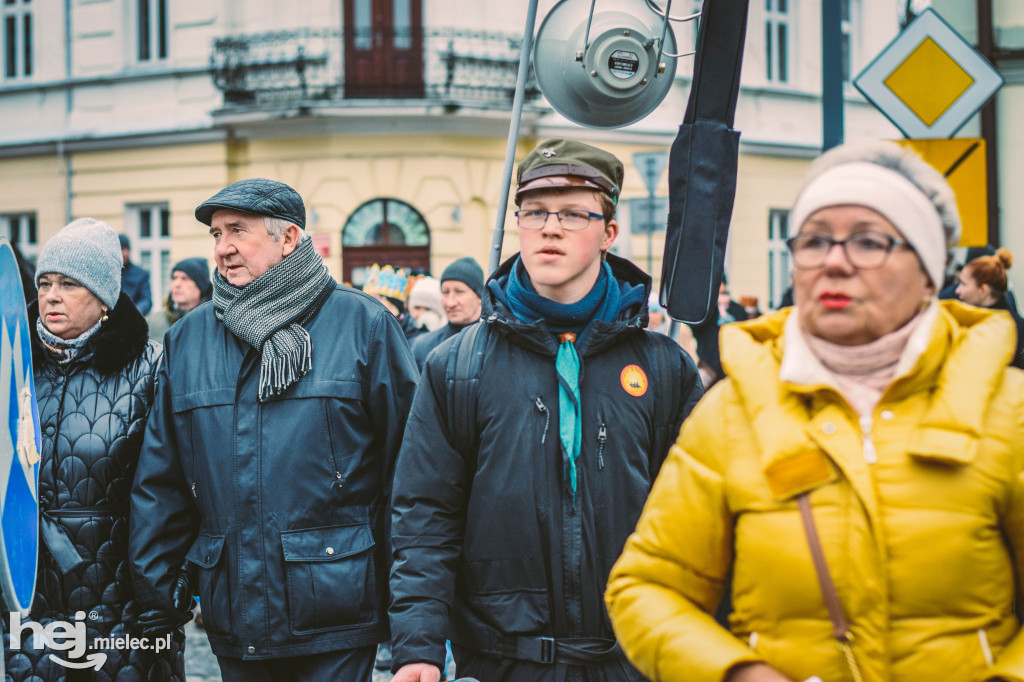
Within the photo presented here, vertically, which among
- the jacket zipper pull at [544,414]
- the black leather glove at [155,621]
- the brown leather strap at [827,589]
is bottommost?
the black leather glove at [155,621]

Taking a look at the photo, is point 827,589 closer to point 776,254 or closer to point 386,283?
point 386,283

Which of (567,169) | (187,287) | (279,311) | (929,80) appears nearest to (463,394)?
(567,169)

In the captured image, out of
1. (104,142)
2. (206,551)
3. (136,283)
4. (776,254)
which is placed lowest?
(206,551)

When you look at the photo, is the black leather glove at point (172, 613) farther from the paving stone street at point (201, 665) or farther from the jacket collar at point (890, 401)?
the jacket collar at point (890, 401)

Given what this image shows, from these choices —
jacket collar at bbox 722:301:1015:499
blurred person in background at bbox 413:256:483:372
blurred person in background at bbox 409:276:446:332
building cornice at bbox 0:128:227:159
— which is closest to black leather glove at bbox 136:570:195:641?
jacket collar at bbox 722:301:1015:499

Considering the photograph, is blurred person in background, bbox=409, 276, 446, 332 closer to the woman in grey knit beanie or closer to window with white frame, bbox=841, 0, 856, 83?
the woman in grey knit beanie

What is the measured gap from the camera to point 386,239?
1980 centimetres

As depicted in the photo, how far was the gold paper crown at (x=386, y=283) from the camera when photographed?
10117mm

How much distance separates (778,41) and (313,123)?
911 cm

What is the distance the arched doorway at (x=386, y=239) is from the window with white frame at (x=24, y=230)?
6.28 metres

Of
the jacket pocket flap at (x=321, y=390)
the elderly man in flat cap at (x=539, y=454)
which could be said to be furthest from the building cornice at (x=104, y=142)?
the elderly man in flat cap at (x=539, y=454)

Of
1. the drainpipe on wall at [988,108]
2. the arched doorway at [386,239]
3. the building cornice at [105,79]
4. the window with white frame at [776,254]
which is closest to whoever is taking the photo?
the drainpipe on wall at [988,108]

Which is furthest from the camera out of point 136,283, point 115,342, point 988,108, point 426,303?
point 988,108

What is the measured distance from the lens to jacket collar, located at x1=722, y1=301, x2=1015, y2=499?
2.04 metres
